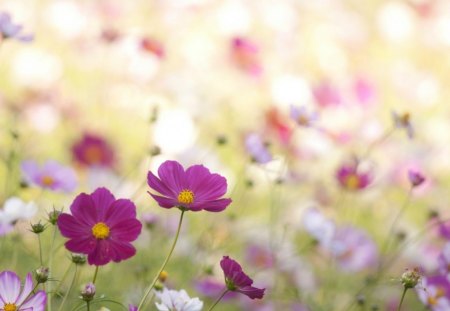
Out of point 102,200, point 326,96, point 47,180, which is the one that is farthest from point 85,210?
point 326,96

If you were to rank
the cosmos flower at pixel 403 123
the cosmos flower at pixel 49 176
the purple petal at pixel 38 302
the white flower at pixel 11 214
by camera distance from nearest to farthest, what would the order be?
the purple petal at pixel 38 302 < the white flower at pixel 11 214 < the cosmos flower at pixel 49 176 < the cosmos flower at pixel 403 123

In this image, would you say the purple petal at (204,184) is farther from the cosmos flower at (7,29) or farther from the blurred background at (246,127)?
the cosmos flower at (7,29)

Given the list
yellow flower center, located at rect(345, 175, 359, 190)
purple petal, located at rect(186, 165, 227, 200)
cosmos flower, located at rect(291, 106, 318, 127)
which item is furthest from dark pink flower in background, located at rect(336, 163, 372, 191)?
purple petal, located at rect(186, 165, 227, 200)

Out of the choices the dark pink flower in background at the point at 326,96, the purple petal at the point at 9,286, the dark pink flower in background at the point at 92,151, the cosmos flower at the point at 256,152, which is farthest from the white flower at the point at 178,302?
the dark pink flower in background at the point at 326,96

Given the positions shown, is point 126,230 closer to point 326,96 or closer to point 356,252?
point 356,252

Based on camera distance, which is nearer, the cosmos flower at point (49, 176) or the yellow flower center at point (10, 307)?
the yellow flower center at point (10, 307)

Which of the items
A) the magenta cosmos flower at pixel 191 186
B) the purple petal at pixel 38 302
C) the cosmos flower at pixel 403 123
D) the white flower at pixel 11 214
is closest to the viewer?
the purple petal at pixel 38 302

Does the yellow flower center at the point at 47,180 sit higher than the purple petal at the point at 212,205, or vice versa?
the yellow flower center at the point at 47,180
